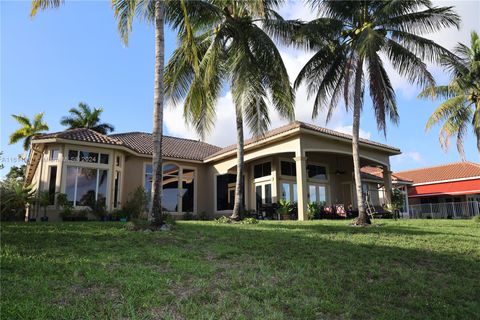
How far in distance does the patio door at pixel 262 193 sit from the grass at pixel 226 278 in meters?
11.9

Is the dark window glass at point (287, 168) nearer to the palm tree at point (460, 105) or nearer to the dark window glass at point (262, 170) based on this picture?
the dark window glass at point (262, 170)

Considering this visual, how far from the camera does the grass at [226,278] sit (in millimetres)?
4141

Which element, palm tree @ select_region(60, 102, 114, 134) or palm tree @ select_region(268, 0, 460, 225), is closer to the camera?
palm tree @ select_region(268, 0, 460, 225)

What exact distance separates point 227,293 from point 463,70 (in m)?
15.4

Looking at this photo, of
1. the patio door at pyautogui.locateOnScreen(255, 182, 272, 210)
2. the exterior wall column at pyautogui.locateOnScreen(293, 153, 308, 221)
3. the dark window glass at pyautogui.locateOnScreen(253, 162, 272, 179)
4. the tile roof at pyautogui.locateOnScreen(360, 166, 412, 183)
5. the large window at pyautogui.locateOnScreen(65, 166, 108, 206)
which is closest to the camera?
the exterior wall column at pyautogui.locateOnScreen(293, 153, 308, 221)

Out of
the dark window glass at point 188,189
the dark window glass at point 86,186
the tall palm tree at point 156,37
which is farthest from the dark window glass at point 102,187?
the tall palm tree at point 156,37

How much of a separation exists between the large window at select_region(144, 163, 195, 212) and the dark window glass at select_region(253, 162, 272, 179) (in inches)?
160

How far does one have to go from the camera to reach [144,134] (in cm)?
2419

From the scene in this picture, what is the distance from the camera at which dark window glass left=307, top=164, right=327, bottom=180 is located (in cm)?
2189

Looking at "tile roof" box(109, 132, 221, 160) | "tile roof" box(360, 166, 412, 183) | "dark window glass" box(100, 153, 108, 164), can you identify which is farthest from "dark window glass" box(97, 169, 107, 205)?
"tile roof" box(360, 166, 412, 183)

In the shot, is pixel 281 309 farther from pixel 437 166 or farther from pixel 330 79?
pixel 437 166

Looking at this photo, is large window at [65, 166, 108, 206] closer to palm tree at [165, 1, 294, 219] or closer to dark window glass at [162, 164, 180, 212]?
dark window glass at [162, 164, 180, 212]

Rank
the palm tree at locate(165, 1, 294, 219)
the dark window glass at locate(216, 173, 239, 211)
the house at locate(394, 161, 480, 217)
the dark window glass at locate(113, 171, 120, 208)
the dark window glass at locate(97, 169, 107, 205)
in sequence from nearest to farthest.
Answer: the palm tree at locate(165, 1, 294, 219), the dark window glass at locate(97, 169, 107, 205), the dark window glass at locate(113, 171, 120, 208), the dark window glass at locate(216, 173, 239, 211), the house at locate(394, 161, 480, 217)

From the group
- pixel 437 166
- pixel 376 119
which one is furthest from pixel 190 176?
pixel 437 166
